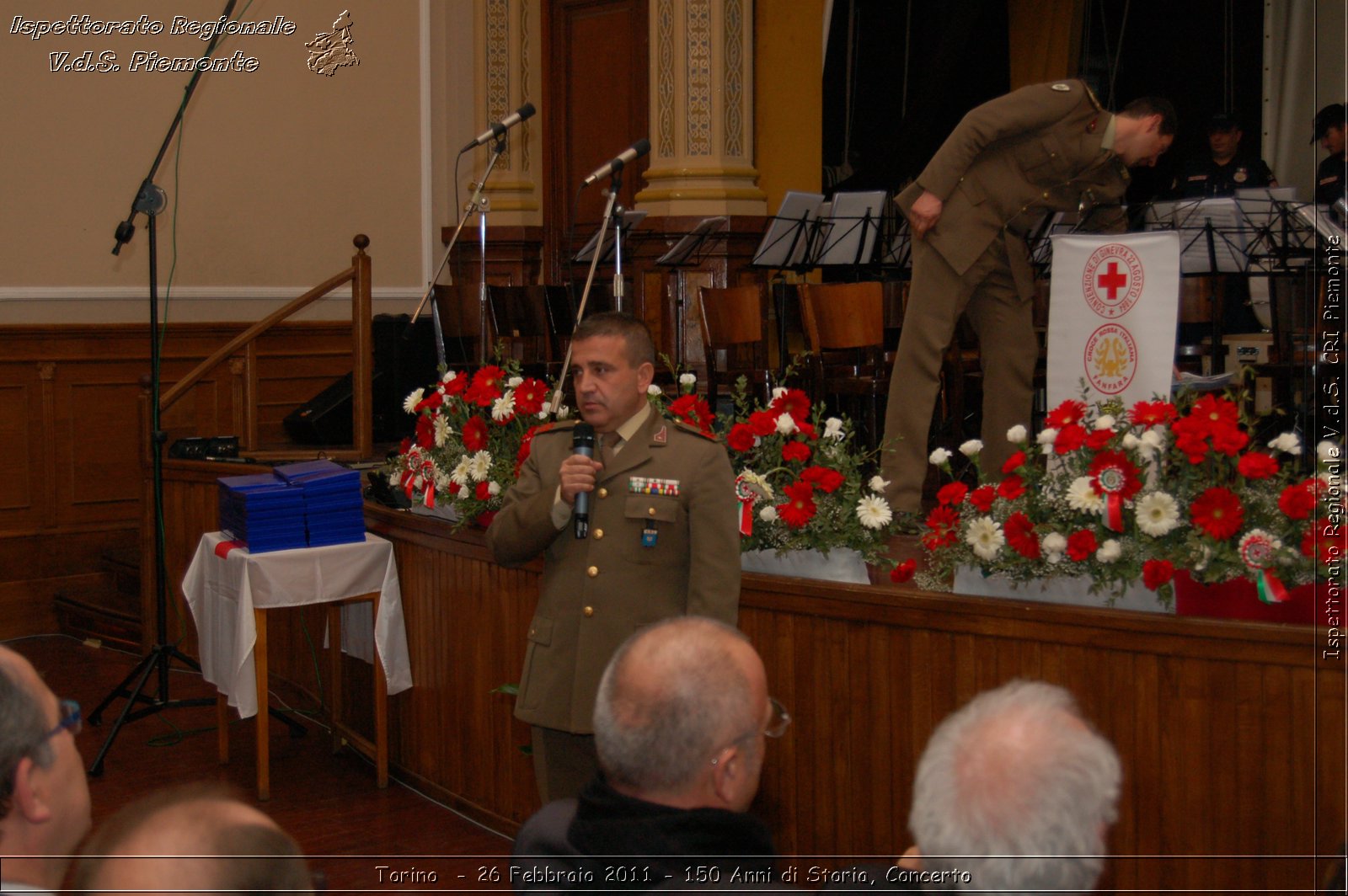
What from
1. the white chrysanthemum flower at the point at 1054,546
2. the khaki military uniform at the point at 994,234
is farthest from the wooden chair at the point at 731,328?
the white chrysanthemum flower at the point at 1054,546

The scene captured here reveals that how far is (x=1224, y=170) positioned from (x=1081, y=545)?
601 centimetres

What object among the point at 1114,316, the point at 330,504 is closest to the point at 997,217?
the point at 1114,316

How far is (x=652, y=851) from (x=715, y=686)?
0.22 meters

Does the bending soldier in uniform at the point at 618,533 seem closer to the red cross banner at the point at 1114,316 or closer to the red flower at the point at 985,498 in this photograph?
the red flower at the point at 985,498

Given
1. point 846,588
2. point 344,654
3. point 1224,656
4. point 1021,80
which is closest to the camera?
point 1224,656

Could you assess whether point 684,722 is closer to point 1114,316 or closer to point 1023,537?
point 1023,537

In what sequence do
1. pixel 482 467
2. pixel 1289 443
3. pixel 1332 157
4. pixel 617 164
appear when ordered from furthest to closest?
pixel 1332 157 < pixel 617 164 < pixel 482 467 < pixel 1289 443

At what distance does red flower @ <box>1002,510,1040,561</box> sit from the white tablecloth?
7.94ft

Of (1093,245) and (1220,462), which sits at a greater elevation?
(1093,245)

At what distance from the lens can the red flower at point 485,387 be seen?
4328mm

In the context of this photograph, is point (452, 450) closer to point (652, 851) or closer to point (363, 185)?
point (652, 851)

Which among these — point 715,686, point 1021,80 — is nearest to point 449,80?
point 1021,80

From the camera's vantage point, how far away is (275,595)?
4.57m

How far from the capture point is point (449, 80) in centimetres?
980
